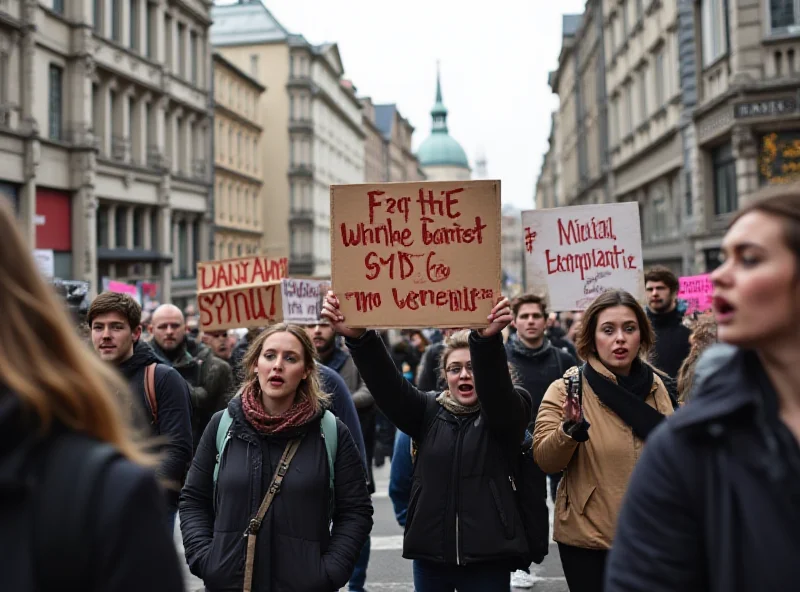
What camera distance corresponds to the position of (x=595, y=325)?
4789 mm

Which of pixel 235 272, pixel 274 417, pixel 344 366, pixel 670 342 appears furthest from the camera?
pixel 235 272

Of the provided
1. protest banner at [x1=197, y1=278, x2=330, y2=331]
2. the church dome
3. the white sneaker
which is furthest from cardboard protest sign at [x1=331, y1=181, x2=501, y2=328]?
the church dome

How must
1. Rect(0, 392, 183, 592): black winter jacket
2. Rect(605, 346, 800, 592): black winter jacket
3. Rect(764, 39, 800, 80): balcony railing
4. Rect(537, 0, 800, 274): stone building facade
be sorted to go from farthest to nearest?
Rect(537, 0, 800, 274): stone building facade < Rect(764, 39, 800, 80): balcony railing < Rect(605, 346, 800, 592): black winter jacket < Rect(0, 392, 183, 592): black winter jacket

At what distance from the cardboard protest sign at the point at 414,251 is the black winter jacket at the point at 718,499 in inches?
101

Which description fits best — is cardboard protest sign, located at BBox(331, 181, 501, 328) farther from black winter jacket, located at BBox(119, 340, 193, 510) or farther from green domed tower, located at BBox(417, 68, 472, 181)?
green domed tower, located at BBox(417, 68, 472, 181)

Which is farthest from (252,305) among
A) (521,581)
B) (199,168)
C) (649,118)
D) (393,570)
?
(199,168)

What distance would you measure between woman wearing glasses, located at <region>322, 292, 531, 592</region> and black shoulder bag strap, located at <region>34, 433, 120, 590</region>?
2.82m

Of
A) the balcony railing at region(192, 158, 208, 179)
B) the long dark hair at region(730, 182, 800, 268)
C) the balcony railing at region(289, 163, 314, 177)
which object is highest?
the balcony railing at region(289, 163, 314, 177)

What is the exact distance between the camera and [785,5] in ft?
62.6

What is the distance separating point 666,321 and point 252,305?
3.96 metres

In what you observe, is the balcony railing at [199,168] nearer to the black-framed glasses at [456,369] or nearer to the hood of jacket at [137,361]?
the hood of jacket at [137,361]

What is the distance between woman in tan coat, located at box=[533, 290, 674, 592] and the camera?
4355mm

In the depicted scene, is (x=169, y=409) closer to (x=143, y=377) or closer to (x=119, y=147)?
(x=143, y=377)

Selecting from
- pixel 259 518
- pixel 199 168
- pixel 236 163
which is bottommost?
pixel 259 518
